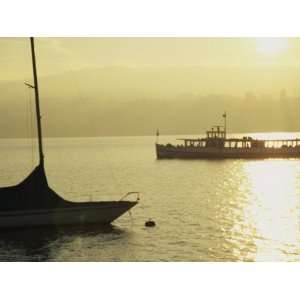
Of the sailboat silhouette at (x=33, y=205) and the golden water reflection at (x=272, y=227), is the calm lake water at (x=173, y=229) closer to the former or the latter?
the golden water reflection at (x=272, y=227)

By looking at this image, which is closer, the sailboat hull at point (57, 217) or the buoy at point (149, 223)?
the sailboat hull at point (57, 217)

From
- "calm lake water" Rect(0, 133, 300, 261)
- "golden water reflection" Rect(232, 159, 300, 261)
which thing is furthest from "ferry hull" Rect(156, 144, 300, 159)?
"golden water reflection" Rect(232, 159, 300, 261)

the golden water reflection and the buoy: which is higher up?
the golden water reflection

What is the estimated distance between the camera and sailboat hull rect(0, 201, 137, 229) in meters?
8.56

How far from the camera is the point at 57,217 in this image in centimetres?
870

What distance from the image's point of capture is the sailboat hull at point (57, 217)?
8562mm

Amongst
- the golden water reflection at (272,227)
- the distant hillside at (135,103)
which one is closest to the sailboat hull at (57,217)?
the distant hillside at (135,103)

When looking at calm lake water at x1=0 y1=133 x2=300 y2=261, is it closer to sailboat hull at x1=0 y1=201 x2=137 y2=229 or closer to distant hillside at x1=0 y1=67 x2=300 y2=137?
Answer: sailboat hull at x1=0 y1=201 x2=137 y2=229

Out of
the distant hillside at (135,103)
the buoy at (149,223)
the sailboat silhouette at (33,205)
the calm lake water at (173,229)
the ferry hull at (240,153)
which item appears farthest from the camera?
the ferry hull at (240,153)

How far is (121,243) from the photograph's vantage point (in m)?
8.55

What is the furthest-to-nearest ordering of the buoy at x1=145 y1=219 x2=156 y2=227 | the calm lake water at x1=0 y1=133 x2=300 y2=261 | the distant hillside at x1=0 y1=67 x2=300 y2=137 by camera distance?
the buoy at x1=145 y1=219 x2=156 y2=227 < the calm lake water at x1=0 y1=133 x2=300 y2=261 < the distant hillside at x1=0 y1=67 x2=300 y2=137

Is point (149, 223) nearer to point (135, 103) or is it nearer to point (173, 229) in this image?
point (173, 229)
